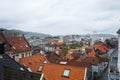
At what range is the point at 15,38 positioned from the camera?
6812 centimetres

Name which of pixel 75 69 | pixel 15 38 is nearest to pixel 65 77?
pixel 75 69

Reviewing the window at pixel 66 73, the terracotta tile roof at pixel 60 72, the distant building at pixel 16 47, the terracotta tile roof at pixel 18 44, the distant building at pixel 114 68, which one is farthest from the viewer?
the terracotta tile roof at pixel 18 44

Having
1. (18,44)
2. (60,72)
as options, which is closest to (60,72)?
(60,72)

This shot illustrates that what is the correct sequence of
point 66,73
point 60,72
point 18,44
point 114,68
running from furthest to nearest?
point 18,44
point 114,68
point 60,72
point 66,73

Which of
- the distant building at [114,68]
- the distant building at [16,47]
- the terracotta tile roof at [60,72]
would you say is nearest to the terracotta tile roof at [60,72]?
the terracotta tile roof at [60,72]

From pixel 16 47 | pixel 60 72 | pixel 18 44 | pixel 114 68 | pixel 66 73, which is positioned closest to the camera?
pixel 66 73

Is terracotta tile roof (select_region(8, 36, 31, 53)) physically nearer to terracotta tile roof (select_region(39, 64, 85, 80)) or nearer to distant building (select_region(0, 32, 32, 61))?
distant building (select_region(0, 32, 32, 61))

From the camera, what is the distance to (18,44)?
66125mm

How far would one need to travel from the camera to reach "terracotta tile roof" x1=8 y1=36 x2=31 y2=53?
6309cm

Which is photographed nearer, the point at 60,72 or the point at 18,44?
the point at 60,72

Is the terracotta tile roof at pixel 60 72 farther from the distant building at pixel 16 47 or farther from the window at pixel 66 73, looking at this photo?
the distant building at pixel 16 47

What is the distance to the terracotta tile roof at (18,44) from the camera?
6309 cm

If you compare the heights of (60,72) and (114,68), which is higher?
(60,72)

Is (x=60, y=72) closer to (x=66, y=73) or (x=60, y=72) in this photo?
(x=60, y=72)
